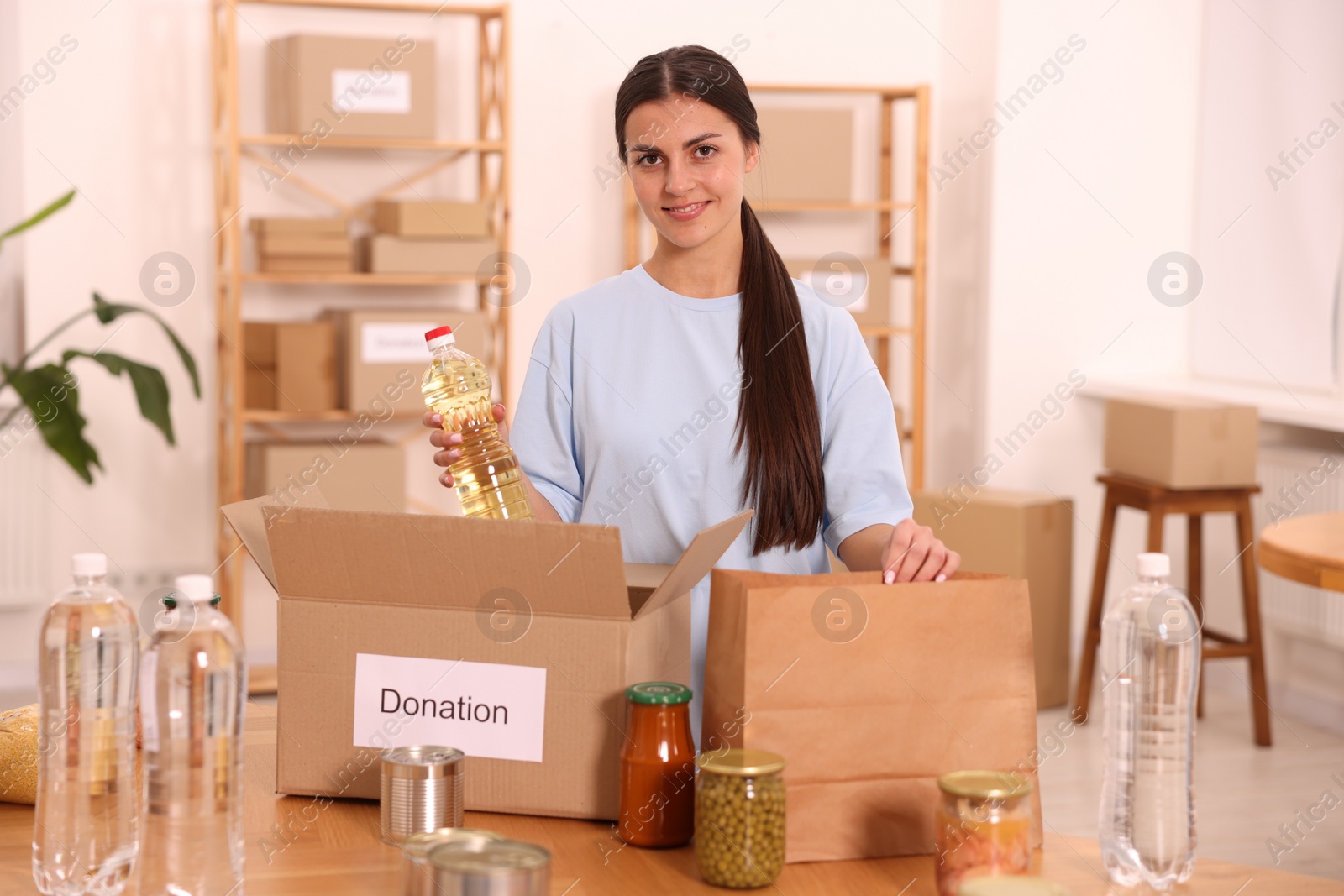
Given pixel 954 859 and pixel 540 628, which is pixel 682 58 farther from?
pixel 954 859

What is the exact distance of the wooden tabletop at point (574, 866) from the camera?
1.03 meters

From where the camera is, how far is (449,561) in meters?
1.10

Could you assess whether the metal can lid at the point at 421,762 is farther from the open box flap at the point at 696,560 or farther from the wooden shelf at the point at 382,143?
the wooden shelf at the point at 382,143

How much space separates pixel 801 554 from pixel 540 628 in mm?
487

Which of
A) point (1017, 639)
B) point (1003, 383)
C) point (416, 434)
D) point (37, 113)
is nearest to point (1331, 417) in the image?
point (1003, 383)

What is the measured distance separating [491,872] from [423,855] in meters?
0.07

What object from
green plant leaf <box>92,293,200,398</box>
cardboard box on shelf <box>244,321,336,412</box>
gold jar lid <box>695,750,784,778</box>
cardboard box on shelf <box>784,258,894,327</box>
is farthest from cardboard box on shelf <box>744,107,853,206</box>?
gold jar lid <box>695,750,784,778</box>

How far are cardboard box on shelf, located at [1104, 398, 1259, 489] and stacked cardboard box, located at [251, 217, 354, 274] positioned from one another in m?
2.29

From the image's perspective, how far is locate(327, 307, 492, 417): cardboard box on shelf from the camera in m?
3.87

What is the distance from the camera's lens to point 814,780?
1065mm

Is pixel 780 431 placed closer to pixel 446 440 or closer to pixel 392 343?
pixel 446 440

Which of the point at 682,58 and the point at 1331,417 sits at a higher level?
the point at 682,58

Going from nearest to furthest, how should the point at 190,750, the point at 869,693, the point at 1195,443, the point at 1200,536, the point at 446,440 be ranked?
the point at 190,750, the point at 869,693, the point at 446,440, the point at 1195,443, the point at 1200,536

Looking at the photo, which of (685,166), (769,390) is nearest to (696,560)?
(769,390)
